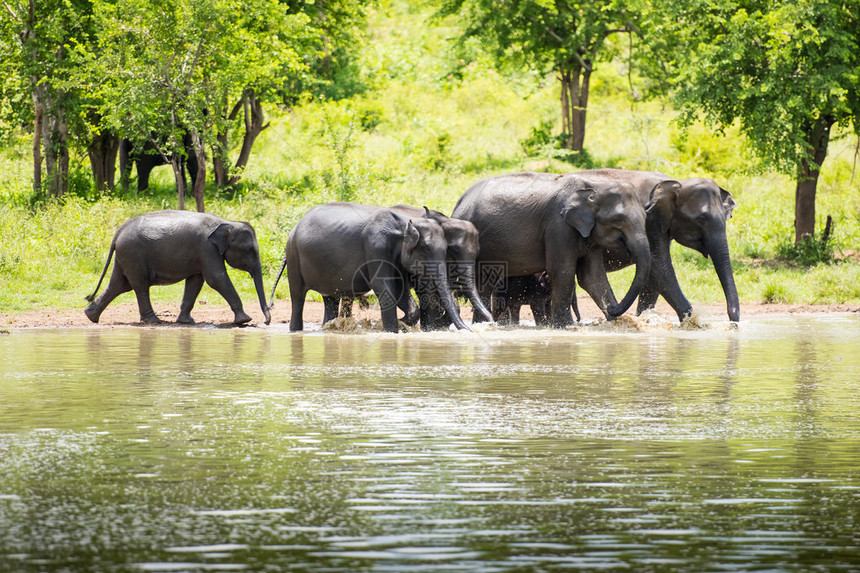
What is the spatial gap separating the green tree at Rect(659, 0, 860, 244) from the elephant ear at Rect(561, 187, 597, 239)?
Result: 29.3 ft

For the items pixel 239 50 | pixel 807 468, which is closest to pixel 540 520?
pixel 807 468

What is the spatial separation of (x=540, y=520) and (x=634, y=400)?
14.2ft

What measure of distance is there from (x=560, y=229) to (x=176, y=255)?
5640mm

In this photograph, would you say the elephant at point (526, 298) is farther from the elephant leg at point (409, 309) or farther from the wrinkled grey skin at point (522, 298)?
the elephant leg at point (409, 309)

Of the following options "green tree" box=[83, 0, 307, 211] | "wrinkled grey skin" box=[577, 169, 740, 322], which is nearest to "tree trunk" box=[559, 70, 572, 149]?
"green tree" box=[83, 0, 307, 211]

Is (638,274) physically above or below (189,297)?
above

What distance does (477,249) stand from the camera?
59.3ft

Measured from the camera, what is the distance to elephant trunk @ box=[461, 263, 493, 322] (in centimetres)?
1764

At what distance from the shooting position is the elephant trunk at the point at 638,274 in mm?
17891

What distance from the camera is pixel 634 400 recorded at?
10.4m

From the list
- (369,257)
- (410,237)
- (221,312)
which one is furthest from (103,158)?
(410,237)

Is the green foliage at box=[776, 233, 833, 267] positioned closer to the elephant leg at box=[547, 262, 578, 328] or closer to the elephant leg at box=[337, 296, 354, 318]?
the elephant leg at box=[547, 262, 578, 328]

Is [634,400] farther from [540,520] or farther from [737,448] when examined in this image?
[540,520]

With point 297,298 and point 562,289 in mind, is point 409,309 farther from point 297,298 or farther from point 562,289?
point 562,289
